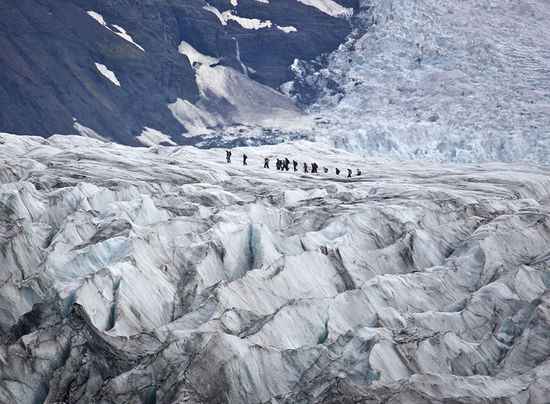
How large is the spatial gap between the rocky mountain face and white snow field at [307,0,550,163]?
8.48 meters

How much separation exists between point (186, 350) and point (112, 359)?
10.4 feet

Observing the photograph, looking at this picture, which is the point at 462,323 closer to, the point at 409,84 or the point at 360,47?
the point at 409,84

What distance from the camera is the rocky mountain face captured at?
147500 millimetres

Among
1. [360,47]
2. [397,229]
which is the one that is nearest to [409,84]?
[360,47]

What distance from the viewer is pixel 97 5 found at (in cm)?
16075

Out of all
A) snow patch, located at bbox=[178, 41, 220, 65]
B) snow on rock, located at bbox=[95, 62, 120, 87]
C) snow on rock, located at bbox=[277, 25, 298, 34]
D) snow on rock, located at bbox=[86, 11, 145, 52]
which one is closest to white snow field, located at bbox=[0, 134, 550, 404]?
snow on rock, located at bbox=[95, 62, 120, 87]

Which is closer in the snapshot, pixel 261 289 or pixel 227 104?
pixel 261 289

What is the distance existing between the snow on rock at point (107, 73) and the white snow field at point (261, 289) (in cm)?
8017

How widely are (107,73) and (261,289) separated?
112119 mm

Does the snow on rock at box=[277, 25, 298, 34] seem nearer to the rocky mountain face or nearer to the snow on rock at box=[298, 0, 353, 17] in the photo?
the rocky mountain face

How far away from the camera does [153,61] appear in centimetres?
15862

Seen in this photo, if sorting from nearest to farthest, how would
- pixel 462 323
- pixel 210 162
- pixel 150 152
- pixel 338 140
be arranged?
pixel 462 323
pixel 210 162
pixel 150 152
pixel 338 140

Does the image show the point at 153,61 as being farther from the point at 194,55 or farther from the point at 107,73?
the point at 194,55

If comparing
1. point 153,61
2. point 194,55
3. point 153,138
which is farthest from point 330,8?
point 153,138
